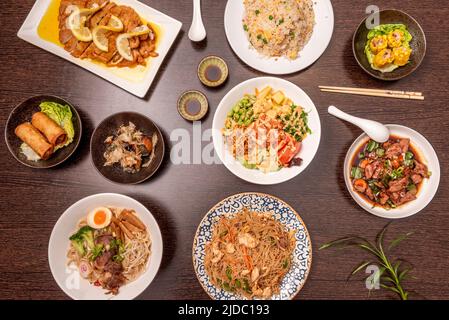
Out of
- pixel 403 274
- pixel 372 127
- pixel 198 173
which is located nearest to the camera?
pixel 372 127

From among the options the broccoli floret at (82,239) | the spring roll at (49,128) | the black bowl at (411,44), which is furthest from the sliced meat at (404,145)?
the spring roll at (49,128)

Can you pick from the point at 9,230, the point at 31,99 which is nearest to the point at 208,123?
the point at 31,99

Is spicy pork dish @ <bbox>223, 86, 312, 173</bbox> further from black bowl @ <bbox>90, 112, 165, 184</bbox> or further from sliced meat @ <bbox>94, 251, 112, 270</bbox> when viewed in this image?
sliced meat @ <bbox>94, 251, 112, 270</bbox>

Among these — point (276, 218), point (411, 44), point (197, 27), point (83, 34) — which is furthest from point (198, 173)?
point (411, 44)

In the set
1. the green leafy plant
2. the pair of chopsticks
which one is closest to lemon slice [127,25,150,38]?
the pair of chopsticks

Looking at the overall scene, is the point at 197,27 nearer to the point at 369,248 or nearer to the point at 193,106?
the point at 193,106

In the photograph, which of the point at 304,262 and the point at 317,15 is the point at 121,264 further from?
the point at 317,15

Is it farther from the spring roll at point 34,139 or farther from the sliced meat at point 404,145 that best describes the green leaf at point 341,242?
the spring roll at point 34,139
